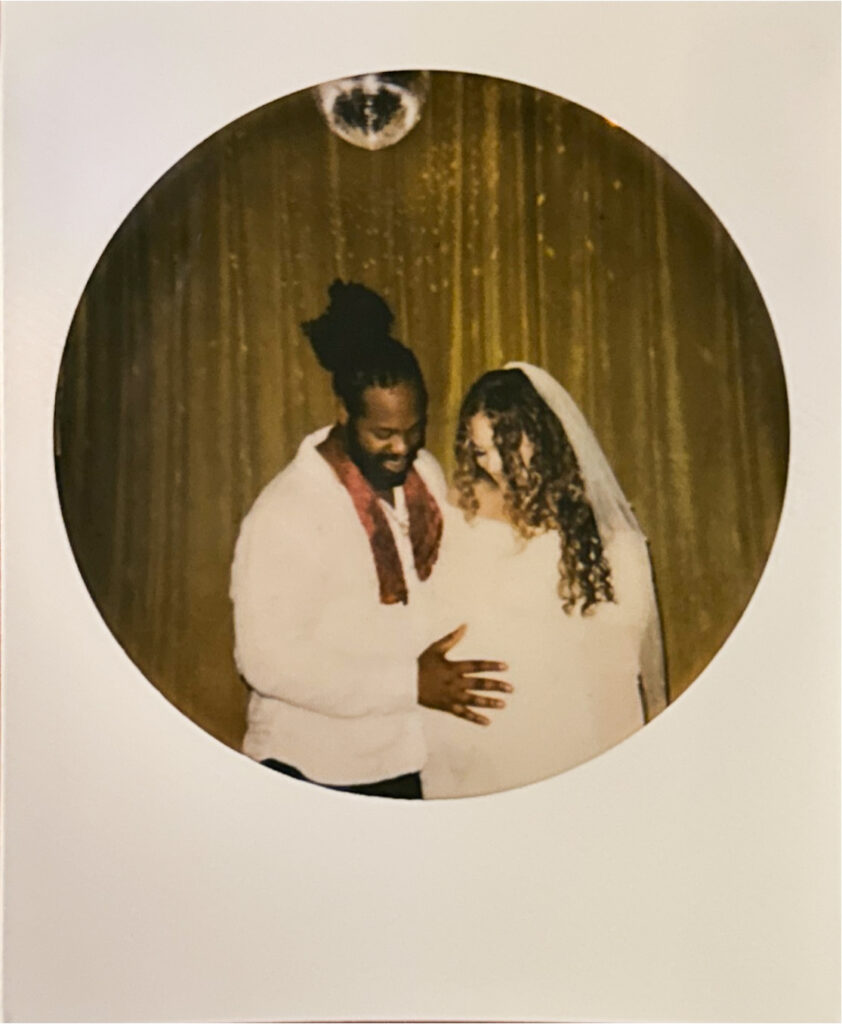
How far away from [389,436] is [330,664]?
0.90 ft

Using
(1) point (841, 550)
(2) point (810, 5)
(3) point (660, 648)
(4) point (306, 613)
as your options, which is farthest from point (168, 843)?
(2) point (810, 5)

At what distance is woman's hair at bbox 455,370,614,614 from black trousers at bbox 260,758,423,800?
269 mm

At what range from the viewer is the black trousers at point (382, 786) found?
1229 mm

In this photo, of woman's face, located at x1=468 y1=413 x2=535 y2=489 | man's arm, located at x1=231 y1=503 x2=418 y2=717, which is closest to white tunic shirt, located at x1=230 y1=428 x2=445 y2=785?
man's arm, located at x1=231 y1=503 x2=418 y2=717

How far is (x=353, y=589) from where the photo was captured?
123 centimetres

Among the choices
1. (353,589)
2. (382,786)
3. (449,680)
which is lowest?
(382,786)

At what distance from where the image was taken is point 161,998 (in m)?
1.22

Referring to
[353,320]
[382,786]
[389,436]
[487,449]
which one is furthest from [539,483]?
[382,786]

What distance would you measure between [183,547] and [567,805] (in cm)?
54

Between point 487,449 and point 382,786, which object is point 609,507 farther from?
point 382,786

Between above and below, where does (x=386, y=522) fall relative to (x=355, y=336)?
below

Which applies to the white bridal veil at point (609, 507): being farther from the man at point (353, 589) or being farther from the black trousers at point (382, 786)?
the black trousers at point (382, 786)

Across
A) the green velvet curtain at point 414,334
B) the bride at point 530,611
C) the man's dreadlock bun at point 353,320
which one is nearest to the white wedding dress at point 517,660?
the bride at point 530,611

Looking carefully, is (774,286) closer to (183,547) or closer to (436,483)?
(436,483)
